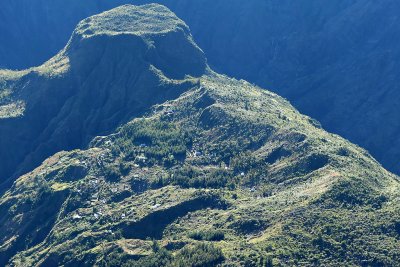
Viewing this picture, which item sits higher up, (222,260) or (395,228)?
(395,228)

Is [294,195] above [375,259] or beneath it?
above

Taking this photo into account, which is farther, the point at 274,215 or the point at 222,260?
the point at 274,215

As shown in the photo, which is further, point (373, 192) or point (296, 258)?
point (373, 192)

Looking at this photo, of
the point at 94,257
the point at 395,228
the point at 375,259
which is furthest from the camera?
the point at 94,257

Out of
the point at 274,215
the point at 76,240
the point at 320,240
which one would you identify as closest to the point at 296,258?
the point at 320,240

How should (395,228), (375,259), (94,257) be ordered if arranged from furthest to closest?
(94,257) < (395,228) < (375,259)

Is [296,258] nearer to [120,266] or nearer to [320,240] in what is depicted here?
[320,240]

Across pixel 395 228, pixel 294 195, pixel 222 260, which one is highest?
pixel 294 195

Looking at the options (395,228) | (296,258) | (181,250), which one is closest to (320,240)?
(296,258)

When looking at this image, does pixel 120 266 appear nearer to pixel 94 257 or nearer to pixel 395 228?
pixel 94 257
